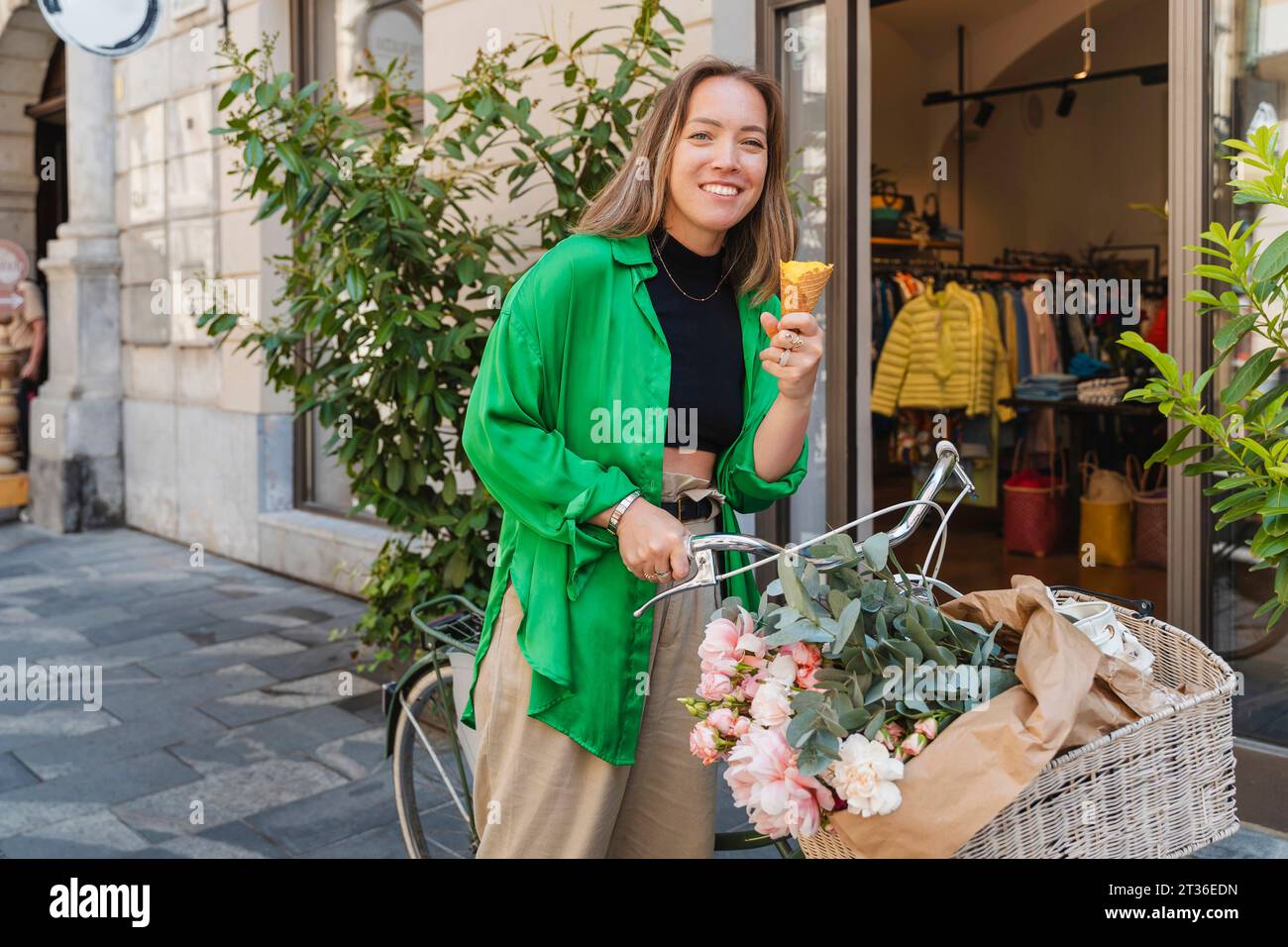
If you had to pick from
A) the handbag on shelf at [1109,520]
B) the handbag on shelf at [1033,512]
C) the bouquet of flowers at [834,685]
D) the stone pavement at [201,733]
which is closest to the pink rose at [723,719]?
the bouquet of flowers at [834,685]

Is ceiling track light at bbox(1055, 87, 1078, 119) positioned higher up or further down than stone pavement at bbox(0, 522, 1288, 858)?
higher up

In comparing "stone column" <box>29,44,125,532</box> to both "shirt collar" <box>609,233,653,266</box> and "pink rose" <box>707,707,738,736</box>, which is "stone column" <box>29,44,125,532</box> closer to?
"shirt collar" <box>609,233,653,266</box>

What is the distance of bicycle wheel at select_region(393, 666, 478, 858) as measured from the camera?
2.98 meters

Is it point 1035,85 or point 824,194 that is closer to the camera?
point 824,194

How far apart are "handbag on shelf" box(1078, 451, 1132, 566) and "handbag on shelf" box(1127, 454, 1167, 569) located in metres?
0.07

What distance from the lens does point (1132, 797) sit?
1547mm

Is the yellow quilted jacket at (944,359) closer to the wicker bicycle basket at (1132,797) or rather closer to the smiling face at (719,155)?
the smiling face at (719,155)

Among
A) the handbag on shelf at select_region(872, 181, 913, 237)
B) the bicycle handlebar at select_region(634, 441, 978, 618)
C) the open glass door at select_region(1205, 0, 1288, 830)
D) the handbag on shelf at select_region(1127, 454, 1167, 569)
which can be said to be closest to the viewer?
the bicycle handlebar at select_region(634, 441, 978, 618)

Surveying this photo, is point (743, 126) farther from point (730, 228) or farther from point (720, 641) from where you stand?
point (720, 641)

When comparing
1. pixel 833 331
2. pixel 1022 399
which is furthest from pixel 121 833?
pixel 1022 399

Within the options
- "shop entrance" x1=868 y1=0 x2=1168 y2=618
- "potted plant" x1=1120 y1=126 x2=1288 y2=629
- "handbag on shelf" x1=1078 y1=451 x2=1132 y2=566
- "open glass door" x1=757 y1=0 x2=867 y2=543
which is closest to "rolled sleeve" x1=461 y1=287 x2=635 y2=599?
"potted plant" x1=1120 y1=126 x2=1288 y2=629

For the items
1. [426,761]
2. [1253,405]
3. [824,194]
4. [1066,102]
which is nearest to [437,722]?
[426,761]

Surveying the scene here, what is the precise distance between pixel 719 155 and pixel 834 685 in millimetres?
994

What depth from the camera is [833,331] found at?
4695mm
